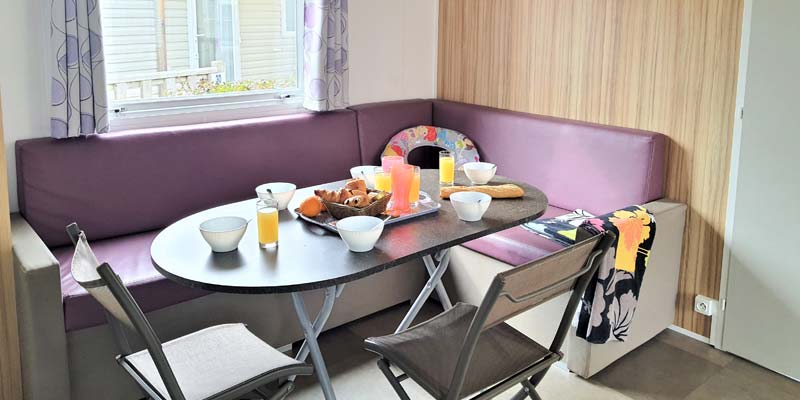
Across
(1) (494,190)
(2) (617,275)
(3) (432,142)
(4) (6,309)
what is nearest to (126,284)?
(4) (6,309)

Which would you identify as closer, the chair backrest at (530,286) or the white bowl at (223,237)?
the chair backrest at (530,286)

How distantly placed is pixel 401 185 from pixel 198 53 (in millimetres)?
1551

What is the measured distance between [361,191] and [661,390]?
143 cm

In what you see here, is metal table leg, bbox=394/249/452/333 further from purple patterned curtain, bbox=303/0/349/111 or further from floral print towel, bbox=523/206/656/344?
purple patterned curtain, bbox=303/0/349/111

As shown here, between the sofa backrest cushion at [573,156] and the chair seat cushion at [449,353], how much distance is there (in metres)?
1.32

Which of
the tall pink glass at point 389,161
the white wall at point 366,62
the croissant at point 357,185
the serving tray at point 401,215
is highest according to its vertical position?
the white wall at point 366,62

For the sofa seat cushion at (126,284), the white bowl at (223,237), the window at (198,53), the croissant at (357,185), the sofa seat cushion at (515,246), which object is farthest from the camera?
the window at (198,53)

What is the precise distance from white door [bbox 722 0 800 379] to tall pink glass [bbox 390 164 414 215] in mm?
1463

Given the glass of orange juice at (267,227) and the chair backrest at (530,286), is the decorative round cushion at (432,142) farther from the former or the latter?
the chair backrest at (530,286)

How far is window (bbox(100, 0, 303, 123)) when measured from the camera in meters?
3.29

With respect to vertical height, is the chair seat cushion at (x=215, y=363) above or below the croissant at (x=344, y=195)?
below

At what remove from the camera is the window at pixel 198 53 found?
3288 mm

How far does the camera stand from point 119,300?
1746 millimetres

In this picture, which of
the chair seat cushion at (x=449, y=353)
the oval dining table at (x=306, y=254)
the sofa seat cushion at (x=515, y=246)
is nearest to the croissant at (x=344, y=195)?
the oval dining table at (x=306, y=254)
